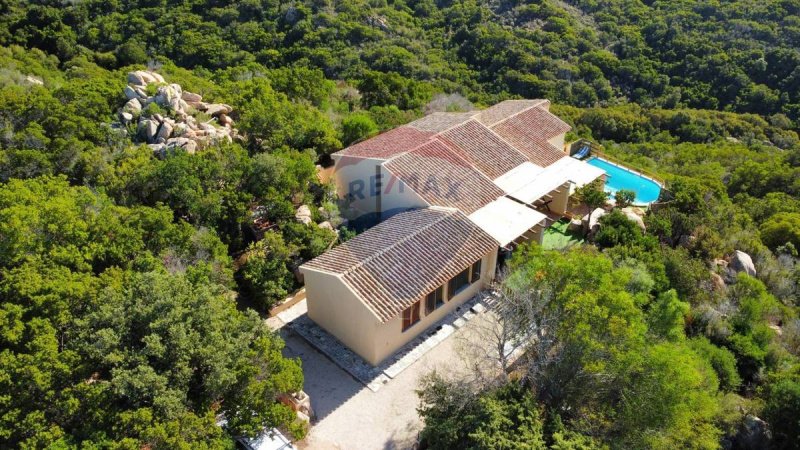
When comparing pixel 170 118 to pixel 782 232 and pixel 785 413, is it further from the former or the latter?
pixel 782 232

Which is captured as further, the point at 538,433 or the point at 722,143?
the point at 722,143

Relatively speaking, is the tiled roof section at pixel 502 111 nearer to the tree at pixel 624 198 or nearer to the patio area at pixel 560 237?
the patio area at pixel 560 237

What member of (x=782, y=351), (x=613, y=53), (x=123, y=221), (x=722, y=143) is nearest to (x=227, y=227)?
(x=123, y=221)

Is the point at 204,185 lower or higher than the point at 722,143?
higher

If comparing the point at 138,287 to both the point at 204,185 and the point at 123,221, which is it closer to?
the point at 123,221

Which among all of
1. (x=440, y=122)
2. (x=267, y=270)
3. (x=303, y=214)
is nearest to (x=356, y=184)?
(x=303, y=214)

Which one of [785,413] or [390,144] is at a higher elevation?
[390,144]
